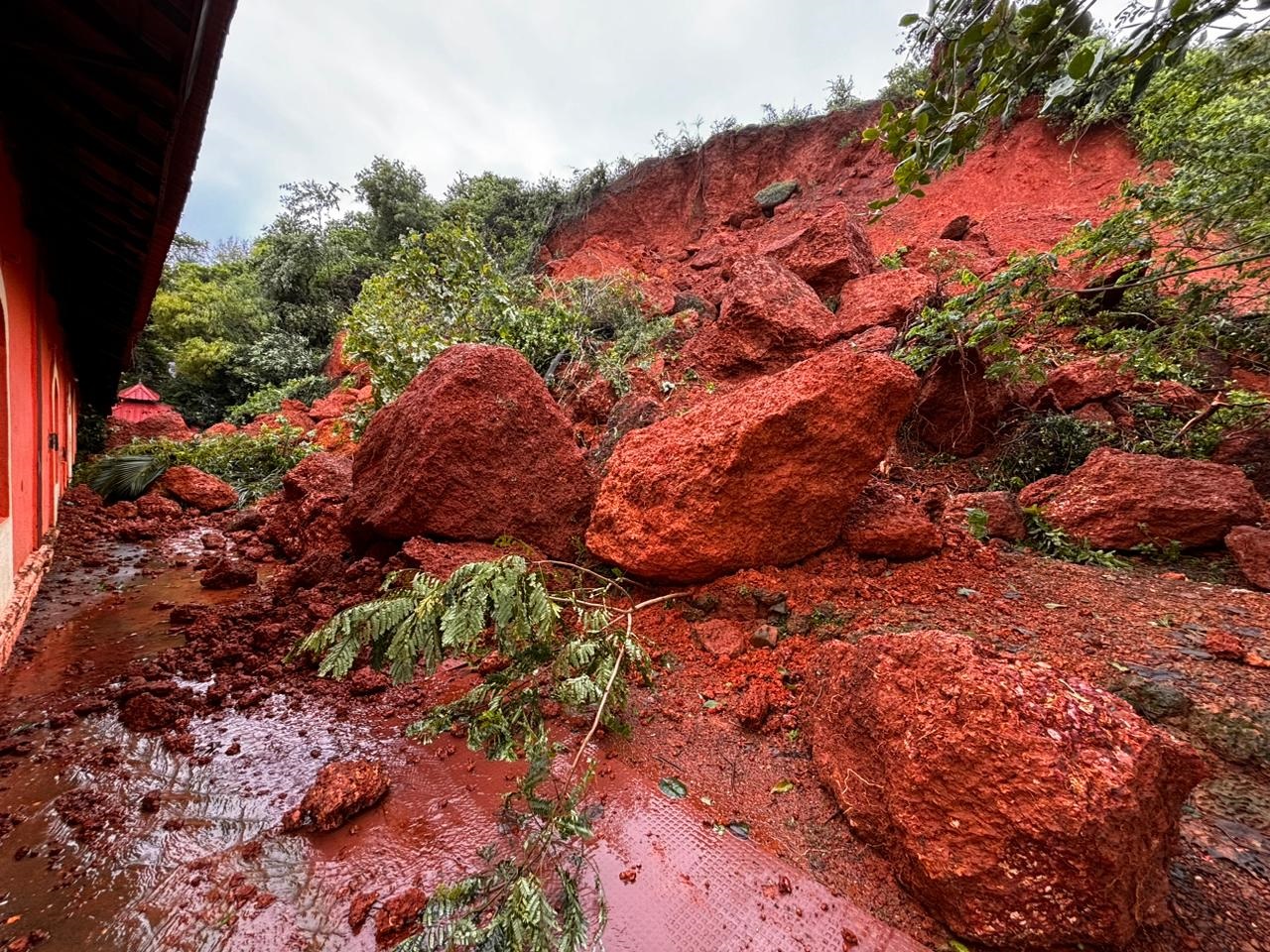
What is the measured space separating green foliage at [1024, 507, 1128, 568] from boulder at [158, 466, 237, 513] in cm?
979

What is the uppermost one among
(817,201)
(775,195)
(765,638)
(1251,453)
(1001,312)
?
(775,195)

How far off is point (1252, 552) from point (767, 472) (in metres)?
2.69

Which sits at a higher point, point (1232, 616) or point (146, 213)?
point (146, 213)

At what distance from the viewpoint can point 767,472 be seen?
10.0ft

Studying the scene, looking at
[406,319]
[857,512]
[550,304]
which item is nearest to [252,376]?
[406,319]

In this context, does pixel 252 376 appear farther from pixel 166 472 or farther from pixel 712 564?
pixel 712 564

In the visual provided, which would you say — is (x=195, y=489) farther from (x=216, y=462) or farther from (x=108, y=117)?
(x=108, y=117)

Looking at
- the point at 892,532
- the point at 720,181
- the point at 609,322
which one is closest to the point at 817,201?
the point at 720,181

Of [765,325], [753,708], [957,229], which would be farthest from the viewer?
[957,229]

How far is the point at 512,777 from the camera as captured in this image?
83.4 inches

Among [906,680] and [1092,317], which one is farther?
[1092,317]

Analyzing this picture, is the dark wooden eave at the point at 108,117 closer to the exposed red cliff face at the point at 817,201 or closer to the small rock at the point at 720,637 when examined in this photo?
the small rock at the point at 720,637

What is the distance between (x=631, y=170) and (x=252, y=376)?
13675mm

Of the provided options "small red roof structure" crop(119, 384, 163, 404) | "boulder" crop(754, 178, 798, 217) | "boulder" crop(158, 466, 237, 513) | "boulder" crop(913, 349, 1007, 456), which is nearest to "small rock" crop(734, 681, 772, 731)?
"boulder" crop(913, 349, 1007, 456)
